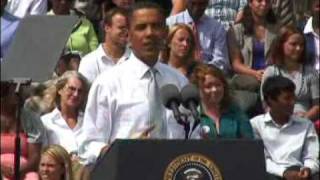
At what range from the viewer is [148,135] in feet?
21.4

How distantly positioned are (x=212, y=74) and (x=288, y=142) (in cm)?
75

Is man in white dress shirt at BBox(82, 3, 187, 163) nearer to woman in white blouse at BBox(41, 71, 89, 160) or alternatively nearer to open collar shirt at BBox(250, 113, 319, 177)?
woman in white blouse at BBox(41, 71, 89, 160)

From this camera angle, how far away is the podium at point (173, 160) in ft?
16.2

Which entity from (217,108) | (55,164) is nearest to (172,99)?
(55,164)

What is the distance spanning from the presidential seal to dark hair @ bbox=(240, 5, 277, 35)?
194 inches

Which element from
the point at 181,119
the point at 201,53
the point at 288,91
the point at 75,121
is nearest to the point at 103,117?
the point at 181,119

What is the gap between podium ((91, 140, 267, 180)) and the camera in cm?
493

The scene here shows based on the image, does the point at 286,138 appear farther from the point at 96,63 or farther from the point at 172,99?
the point at 172,99

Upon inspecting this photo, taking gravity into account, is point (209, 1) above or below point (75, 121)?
above

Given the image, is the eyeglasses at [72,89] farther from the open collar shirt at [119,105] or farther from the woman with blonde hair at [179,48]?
the open collar shirt at [119,105]

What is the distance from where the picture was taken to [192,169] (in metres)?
4.93

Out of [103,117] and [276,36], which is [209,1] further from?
[103,117]

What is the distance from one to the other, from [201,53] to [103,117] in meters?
2.97

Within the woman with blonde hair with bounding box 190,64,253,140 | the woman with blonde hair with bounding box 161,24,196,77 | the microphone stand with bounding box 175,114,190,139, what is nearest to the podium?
the microphone stand with bounding box 175,114,190,139
